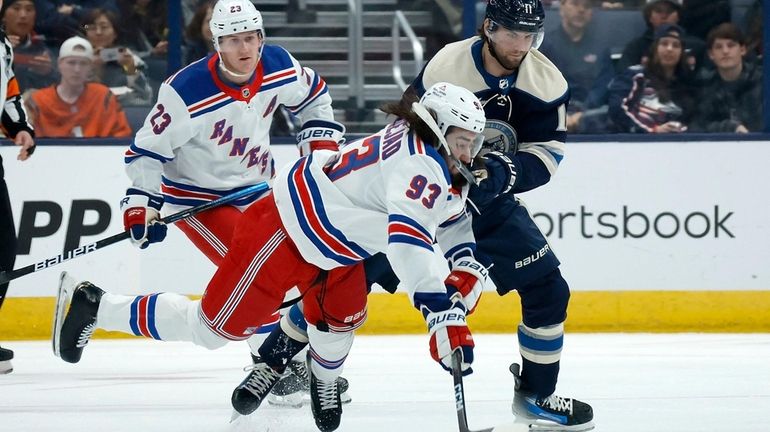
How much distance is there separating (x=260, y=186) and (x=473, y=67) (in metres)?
0.90

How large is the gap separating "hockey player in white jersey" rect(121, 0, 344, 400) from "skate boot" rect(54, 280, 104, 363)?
249mm

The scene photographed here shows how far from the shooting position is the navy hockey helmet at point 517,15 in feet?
10.9

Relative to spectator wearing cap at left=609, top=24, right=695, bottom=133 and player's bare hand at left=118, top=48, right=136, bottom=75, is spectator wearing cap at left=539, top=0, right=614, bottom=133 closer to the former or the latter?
spectator wearing cap at left=609, top=24, right=695, bottom=133

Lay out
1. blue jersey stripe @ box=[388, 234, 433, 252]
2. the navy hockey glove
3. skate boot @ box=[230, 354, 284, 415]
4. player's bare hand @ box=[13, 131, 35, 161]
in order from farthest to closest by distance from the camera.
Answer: player's bare hand @ box=[13, 131, 35, 161], skate boot @ box=[230, 354, 284, 415], the navy hockey glove, blue jersey stripe @ box=[388, 234, 433, 252]

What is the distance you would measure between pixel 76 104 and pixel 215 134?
1.99 meters

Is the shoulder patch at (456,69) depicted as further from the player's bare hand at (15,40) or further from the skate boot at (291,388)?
the player's bare hand at (15,40)

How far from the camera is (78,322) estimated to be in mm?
3709

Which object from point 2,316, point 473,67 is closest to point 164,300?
point 473,67

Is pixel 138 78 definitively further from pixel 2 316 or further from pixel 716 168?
pixel 716 168

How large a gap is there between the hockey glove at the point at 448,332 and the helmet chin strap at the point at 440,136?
0.30m

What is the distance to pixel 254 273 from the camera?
329 cm

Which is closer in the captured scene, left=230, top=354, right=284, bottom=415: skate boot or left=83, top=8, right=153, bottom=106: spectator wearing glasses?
left=230, top=354, right=284, bottom=415: skate boot

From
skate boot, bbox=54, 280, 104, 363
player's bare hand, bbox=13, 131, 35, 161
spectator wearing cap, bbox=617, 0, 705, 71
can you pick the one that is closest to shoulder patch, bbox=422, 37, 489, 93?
skate boot, bbox=54, 280, 104, 363

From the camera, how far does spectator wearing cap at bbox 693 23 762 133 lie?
229 inches
